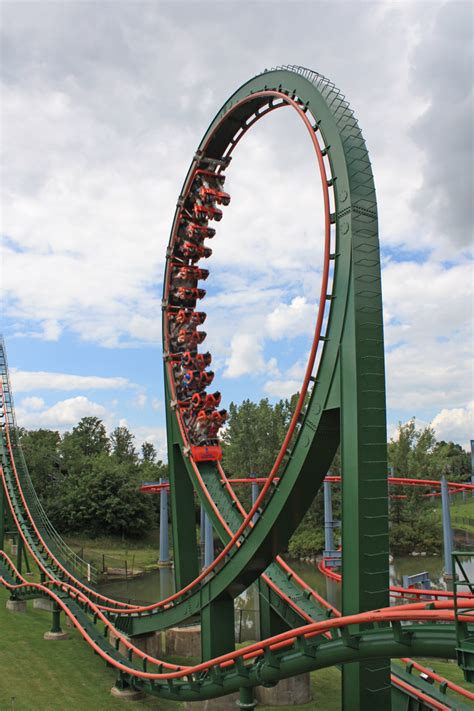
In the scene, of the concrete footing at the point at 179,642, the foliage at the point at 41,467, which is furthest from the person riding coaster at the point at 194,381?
the foliage at the point at 41,467

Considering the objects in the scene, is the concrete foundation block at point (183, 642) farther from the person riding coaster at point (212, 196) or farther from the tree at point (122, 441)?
the tree at point (122, 441)

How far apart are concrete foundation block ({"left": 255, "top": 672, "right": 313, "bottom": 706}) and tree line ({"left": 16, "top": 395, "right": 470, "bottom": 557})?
2451cm

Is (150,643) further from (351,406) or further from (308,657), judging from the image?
(351,406)

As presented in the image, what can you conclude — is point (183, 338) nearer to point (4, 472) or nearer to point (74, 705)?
point (74, 705)

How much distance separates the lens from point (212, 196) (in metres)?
13.6

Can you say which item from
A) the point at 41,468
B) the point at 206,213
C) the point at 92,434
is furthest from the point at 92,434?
the point at 206,213

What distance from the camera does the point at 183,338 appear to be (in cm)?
1382

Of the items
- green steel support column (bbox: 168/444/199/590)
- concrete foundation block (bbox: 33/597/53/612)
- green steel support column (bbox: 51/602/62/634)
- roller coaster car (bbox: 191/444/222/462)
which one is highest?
roller coaster car (bbox: 191/444/222/462)

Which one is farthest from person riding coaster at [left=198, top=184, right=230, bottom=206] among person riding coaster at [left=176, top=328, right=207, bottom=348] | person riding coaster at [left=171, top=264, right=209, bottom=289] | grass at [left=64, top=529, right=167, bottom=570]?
grass at [left=64, top=529, right=167, bottom=570]

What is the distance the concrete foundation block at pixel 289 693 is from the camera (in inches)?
468

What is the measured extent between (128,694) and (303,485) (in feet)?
20.5

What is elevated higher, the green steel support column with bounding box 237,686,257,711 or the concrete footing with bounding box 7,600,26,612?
the green steel support column with bounding box 237,686,257,711

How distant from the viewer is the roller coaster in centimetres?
746

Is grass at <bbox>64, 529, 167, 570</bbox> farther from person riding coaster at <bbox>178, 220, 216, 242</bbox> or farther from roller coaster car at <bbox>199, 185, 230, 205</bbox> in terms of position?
roller coaster car at <bbox>199, 185, 230, 205</bbox>
